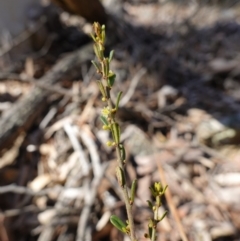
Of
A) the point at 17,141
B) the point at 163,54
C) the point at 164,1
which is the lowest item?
the point at 17,141

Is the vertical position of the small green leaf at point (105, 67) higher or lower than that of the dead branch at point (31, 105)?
lower

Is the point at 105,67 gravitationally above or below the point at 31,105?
below

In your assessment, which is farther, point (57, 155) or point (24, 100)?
point (24, 100)

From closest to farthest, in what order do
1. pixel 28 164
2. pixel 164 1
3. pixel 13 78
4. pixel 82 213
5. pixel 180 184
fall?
pixel 82 213, pixel 180 184, pixel 28 164, pixel 13 78, pixel 164 1

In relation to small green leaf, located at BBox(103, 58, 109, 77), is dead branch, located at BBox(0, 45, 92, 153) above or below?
above

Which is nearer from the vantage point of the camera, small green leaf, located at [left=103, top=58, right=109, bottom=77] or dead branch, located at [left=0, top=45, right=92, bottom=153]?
small green leaf, located at [left=103, top=58, right=109, bottom=77]

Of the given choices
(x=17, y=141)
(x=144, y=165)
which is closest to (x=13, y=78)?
(x=17, y=141)

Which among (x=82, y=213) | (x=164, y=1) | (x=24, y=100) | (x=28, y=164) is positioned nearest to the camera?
(x=82, y=213)

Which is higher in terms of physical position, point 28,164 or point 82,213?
point 28,164

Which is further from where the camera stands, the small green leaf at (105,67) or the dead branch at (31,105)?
the dead branch at (31,105)

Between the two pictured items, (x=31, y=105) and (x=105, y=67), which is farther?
(x=31, y=105)

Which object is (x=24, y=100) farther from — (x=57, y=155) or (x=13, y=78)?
(x=57, y=155)
